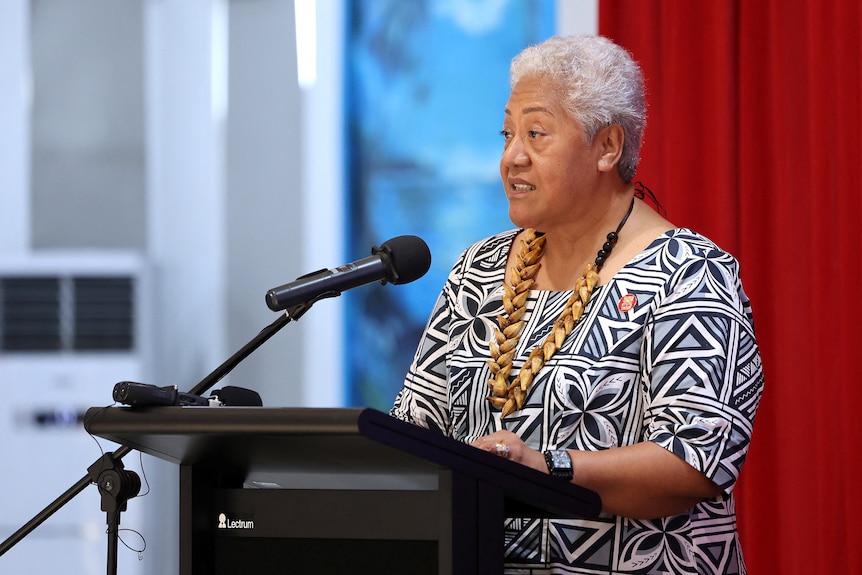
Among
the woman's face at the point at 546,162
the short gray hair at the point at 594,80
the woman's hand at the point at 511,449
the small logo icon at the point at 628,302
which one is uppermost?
the short gray hair at the point at 594,80

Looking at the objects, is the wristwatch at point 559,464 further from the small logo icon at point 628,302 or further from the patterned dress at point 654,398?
the small logo icon at point 628,302

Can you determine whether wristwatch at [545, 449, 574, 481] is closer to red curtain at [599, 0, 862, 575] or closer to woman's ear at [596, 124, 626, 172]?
woman's ear at [596, 124, 626, 172]

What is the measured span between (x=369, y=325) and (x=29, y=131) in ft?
4.55

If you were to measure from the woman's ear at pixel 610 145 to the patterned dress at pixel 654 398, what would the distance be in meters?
0.15

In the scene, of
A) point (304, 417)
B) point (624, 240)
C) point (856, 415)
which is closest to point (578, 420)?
point (624, 240)

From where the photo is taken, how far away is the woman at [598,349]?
136cm

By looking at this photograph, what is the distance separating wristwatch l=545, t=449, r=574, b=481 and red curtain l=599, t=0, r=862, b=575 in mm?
1270

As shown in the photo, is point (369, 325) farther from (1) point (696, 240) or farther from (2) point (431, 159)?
(1) point (696, 240)

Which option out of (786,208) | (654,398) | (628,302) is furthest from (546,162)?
(786,208)

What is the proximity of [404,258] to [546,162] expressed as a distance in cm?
34

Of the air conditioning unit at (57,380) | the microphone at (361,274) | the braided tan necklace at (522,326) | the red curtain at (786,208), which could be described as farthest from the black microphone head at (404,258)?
the air conditioning unit at (57,380)

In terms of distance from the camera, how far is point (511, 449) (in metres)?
1.20

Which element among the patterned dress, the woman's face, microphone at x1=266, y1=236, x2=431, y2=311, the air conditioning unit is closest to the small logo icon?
the patterned dress

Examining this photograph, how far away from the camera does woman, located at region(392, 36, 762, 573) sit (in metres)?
1.36
